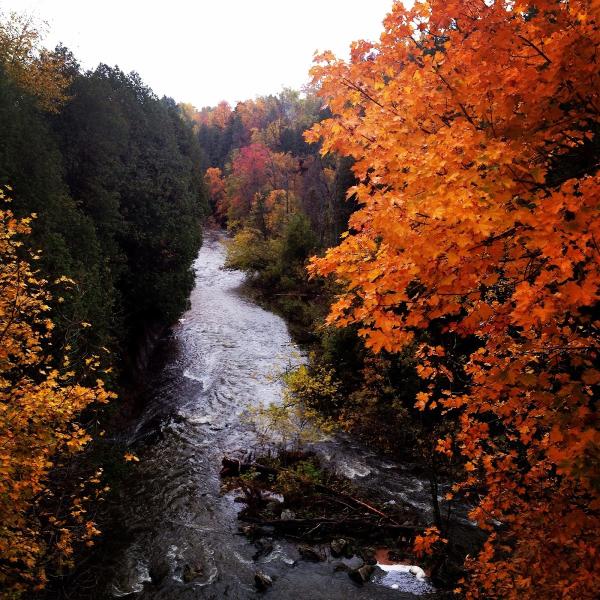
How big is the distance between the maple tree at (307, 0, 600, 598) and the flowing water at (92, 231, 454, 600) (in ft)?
13.4

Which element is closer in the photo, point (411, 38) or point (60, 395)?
point (411, 38)

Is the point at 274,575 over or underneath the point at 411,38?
underneath

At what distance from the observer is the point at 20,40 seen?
16.0 metres

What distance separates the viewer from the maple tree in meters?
3.28

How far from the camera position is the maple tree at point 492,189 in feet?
10.7

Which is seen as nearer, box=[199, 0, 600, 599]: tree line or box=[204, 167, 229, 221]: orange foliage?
box=[199, 0, 600, 599]: tree line

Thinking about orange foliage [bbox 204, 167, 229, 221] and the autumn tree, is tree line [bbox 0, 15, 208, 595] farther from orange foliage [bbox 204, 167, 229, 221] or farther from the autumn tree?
orange foliage [bbox 204, 167, 229, 221]

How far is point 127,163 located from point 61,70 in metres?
4.13

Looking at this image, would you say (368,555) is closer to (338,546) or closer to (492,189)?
(338,546)

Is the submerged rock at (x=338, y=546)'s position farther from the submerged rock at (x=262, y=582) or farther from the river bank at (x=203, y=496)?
the submerged rock at (x=262, y=582)

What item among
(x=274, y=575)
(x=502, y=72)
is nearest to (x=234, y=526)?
(x=274, y=575)

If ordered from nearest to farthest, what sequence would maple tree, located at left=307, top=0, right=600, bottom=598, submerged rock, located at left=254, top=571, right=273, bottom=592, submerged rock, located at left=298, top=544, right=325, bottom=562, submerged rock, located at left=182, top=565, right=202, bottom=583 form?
maple tree, located at left=307, top=0, right=600, bottom=598, submerged rock, located at left=254, top=571, right=273, bottom=592, submerged rock, located at left=182, top=565, right=202, bottom=583, submerged rock, located at left=298, top=544, right=325, bottom=562

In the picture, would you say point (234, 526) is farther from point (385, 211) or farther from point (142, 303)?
point (142, 303)

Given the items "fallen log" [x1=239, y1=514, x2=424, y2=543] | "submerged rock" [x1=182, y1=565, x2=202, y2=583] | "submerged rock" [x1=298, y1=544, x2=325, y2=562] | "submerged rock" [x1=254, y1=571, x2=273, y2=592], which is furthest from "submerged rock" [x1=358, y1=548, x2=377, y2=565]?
"submerged rock" [x1=182, y1=565, x2=202, y2=583]
